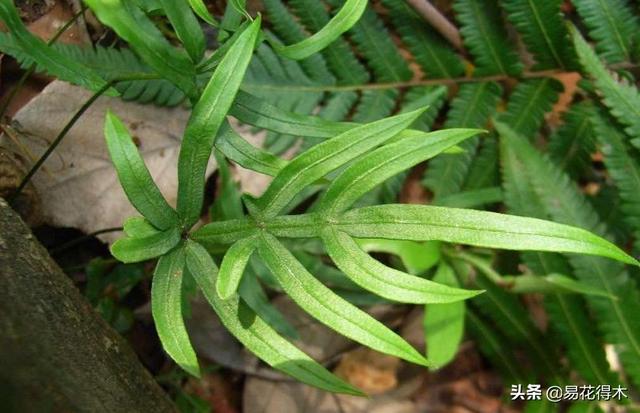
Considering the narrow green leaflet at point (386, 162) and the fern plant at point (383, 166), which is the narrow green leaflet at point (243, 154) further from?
the narrow green leaflet at point (386, 162)

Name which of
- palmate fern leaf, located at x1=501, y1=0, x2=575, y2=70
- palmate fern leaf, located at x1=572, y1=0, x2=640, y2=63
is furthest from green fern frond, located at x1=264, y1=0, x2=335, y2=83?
palmate fern leaf, located at x1=572, y1=0, x2=640, y2=63

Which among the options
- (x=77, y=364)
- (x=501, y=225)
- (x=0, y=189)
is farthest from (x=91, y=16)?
(x=501, y=225)

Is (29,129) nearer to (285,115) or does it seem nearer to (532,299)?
(285,115)

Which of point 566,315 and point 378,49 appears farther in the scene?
point 378,49

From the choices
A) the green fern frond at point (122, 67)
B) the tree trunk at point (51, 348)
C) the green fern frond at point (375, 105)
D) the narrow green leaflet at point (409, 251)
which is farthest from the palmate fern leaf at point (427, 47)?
the tree trunk at point (51, 348)

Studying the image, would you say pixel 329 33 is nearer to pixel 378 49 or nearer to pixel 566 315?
pixel 378 49

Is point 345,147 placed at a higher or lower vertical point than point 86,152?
higher

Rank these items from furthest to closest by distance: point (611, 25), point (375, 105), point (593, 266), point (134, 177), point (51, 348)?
1. point (375, 105)
2. point (611, 25)
3. point (593, 266)
4. point (134, 177)
5. point (51, 348)

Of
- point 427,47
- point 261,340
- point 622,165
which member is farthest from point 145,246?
point 622,165
